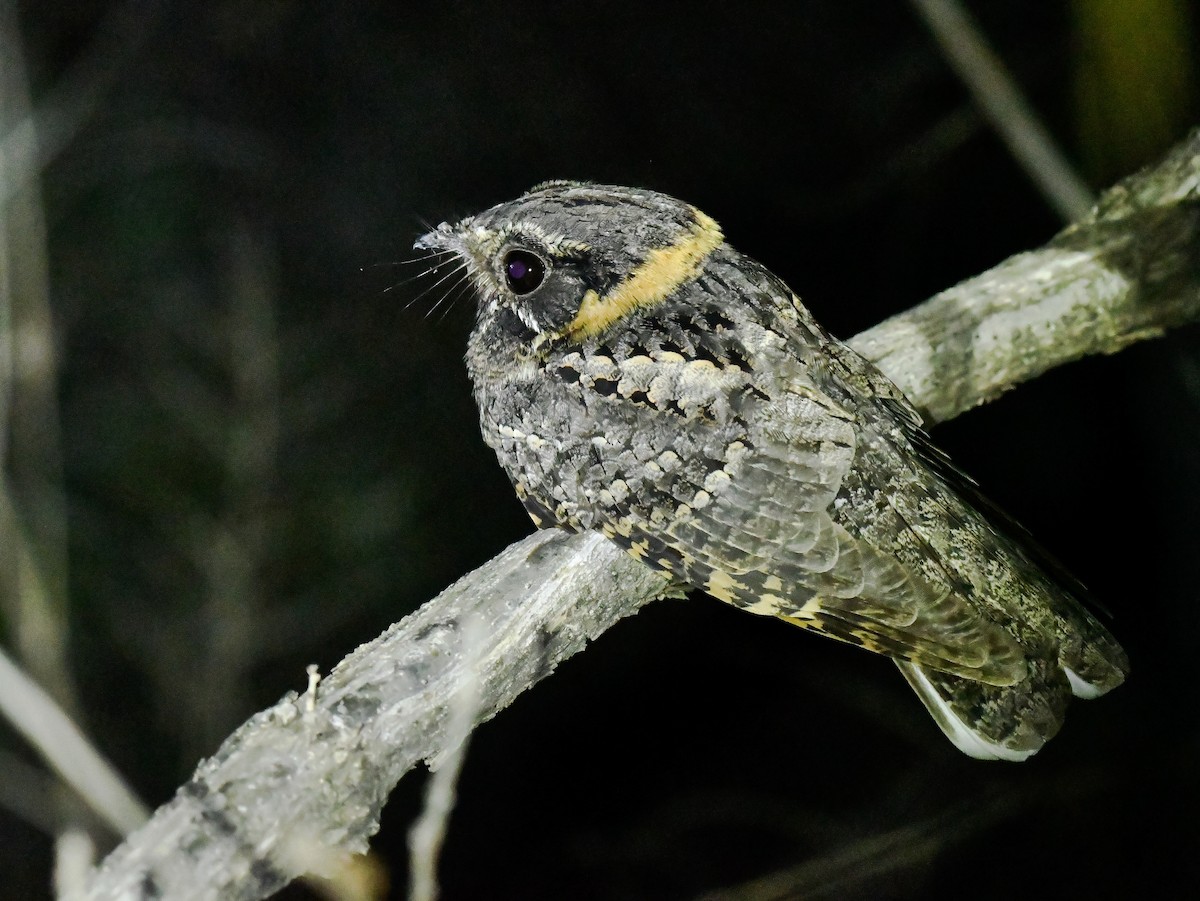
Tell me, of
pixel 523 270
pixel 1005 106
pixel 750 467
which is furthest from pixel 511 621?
pixel 1005 106

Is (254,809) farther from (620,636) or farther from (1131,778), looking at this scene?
(1131,778)

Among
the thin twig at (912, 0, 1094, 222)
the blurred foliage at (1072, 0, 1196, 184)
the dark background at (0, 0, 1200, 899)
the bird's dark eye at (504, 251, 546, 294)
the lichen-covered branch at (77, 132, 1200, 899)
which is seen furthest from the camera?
the thin twig at (912, 0, 1094, 222)

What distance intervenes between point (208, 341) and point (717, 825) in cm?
205

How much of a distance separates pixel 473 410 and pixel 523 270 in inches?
42.5

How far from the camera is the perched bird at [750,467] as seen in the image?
5.57ft

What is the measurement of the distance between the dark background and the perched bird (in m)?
0.48

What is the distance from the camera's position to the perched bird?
1698mm

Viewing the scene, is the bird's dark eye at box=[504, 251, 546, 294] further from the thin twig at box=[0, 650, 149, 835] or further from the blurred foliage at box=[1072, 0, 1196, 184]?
the blurred foliage at box=[1072, 0, 1196, 184]

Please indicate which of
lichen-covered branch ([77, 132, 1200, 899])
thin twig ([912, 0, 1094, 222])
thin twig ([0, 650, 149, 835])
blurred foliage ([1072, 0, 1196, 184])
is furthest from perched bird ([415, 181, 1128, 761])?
blurred foliage ([1072, 0, 1196, 184])

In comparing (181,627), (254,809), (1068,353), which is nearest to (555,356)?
(254,809)

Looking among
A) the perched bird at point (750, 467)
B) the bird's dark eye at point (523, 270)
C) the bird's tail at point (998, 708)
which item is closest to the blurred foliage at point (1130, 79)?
the perched bird at point (750, 467)

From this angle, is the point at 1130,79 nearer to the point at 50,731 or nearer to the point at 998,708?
the point at 998,708

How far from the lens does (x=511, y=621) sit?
1.72m

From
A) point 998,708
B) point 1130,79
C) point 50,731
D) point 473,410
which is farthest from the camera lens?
point 473,410
